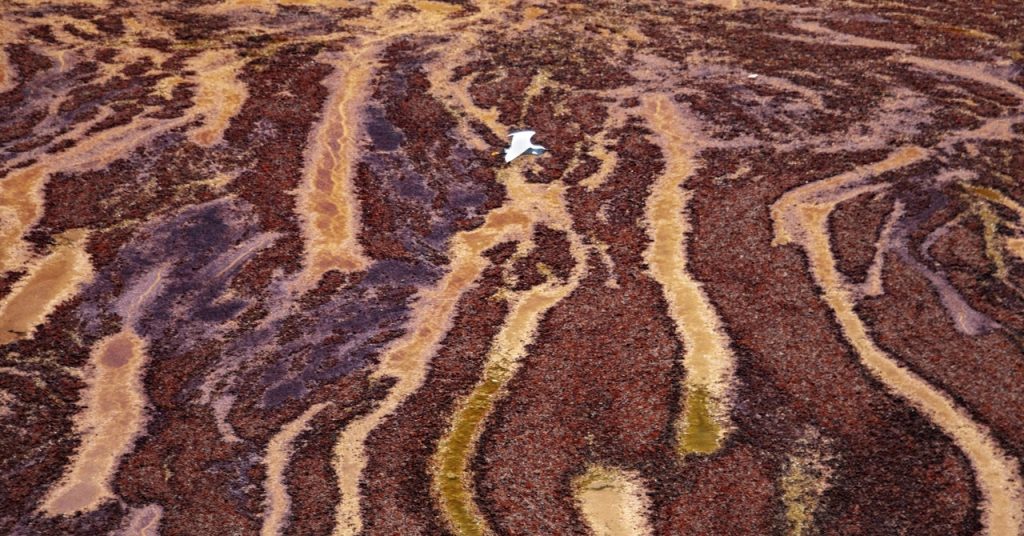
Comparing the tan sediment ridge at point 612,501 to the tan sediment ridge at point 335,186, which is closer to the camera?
the tan sediment ridge at point 612,501

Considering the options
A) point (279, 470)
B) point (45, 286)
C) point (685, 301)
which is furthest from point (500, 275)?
point (45, 286)

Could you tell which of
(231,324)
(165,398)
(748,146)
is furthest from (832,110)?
(165,398)

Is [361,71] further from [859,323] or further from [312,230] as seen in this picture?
[859,323]

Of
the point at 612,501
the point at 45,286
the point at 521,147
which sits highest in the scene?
the point at 521,147

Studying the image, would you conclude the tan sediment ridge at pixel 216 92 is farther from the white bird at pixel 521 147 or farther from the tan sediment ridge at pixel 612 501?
the tan sediment ridge at pixel 612 501

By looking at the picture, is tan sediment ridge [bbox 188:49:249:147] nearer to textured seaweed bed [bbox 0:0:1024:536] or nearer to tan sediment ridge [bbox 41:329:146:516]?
textured seaweed bed [bbox 0:0:1024:536]

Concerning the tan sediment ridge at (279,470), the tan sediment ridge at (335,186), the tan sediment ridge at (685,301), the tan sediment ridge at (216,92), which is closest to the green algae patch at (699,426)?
the tan sediment ridge at (685,301)

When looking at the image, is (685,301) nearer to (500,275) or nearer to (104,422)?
(500,275)
